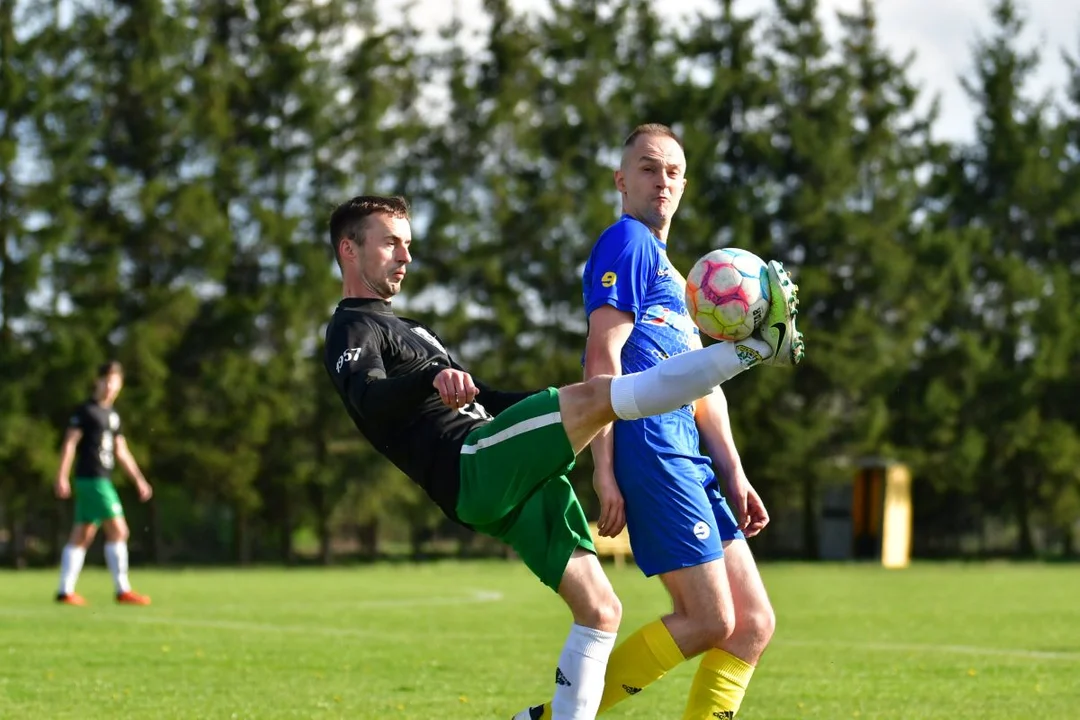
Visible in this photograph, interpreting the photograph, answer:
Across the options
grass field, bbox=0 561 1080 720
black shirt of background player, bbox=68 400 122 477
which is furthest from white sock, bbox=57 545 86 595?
black shirt of background player, bbox=68 400 122 477

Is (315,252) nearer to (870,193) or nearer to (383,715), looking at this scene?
(870,193)

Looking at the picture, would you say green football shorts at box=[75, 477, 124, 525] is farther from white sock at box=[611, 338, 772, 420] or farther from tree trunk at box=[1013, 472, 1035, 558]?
tree trunk at box=[1013, 472, 1035, 558]

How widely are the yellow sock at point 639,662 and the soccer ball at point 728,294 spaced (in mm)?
1275

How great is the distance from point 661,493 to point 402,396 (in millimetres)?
1026

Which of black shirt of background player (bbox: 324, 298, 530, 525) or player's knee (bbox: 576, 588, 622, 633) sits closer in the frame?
black shirt of background player (bbox: 324, 298, 530, 525)

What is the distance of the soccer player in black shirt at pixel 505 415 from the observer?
486 centimetres

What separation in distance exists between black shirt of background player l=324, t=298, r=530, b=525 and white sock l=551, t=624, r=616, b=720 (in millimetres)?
635

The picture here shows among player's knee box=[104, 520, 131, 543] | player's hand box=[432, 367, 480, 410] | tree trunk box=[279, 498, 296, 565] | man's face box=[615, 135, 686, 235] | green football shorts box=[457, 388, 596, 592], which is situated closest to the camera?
player's hand box=[432, 367, 480, 410]

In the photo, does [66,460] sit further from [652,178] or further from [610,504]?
[610,504]

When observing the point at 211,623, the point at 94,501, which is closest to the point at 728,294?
the point at 211,623

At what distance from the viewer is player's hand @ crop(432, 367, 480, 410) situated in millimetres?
4957

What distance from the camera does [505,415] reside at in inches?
205

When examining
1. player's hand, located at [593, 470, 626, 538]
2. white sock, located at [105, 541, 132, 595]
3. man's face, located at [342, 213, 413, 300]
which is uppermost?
man's face, located at [342, 213, 413, 300]

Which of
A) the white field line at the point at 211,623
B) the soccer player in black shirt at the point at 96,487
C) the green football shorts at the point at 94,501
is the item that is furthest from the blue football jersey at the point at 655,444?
the green football shorts at the point at 94,501
